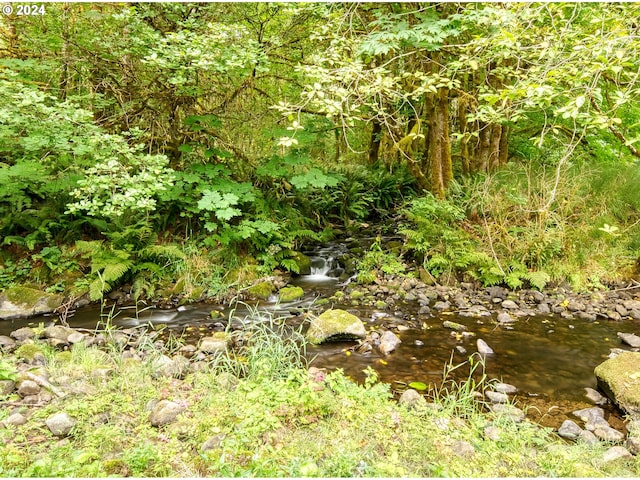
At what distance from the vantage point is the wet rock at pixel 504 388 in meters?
4.25

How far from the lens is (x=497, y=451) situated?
290cm

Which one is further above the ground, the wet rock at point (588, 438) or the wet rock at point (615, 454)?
the wet rock at point (615, 454)

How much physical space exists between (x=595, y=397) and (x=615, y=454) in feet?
4.40

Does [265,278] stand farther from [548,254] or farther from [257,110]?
[548,254]

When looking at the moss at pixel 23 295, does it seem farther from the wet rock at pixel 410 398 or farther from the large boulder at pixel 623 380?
the large boulder at pixel 623 380

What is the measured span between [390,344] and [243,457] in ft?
9.90

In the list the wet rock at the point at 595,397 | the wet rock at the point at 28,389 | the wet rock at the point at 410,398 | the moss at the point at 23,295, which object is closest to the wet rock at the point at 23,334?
the moss at the point at 23,295

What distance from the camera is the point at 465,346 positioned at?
536cm

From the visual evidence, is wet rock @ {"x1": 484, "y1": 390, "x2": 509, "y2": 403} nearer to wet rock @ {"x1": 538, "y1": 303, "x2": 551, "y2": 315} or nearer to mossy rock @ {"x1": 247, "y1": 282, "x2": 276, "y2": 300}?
wet rock @ {"x1": 538, "y1": 303, "x2": 551, "y2": 315}

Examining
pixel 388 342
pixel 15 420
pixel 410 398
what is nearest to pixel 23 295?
pixel 15 420

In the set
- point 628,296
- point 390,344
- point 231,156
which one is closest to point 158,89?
point 231,156

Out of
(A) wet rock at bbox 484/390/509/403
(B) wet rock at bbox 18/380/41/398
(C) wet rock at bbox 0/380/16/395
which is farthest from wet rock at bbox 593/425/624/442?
(C) wet rock at bbox 0/380/16/395

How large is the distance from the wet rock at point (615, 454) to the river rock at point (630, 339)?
2969 millimetres

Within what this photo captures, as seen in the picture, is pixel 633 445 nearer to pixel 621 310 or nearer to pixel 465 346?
pixel 465 346
